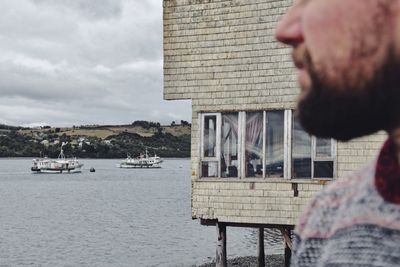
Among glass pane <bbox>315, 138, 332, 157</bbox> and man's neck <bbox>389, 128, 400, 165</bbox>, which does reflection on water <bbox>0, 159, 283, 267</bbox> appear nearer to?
glass pane <bbox>315, 138, 332, 157</bbox>

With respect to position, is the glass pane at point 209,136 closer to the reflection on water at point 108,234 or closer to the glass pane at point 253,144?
the glass pane at point 253,144

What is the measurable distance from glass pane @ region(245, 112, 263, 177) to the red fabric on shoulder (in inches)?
544

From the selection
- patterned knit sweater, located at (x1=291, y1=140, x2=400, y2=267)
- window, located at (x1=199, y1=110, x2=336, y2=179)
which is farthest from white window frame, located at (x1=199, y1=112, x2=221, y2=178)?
patterned knit sweater, located at (x1=291, y1=140, x2=400, y2=267)

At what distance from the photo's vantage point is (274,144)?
14.9 metres

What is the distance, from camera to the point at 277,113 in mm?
14828

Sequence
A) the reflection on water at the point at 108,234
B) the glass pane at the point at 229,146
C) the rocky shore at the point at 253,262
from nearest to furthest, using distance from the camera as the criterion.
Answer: the glass pane at the point at 229,146 < the rocky shore at the point at 253,262 < the reflection on water at the point at 108,234

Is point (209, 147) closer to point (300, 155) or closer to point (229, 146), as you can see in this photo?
point (229, 146)

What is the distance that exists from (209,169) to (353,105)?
14.4m

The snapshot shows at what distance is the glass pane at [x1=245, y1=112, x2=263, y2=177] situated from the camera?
49.4 ft

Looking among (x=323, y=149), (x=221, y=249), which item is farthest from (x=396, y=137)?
(x=221, y=249)

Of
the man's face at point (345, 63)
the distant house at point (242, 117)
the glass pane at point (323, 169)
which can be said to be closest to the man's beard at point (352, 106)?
the man's face at point (345, 63)

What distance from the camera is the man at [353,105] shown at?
1119 mm

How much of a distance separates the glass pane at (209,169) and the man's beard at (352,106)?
14221 mm

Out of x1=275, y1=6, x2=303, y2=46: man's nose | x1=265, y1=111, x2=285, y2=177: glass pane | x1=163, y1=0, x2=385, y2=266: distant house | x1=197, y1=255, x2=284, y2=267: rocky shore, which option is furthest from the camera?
x1=197, y1=255, x2=284, y2=267: rocky shore
